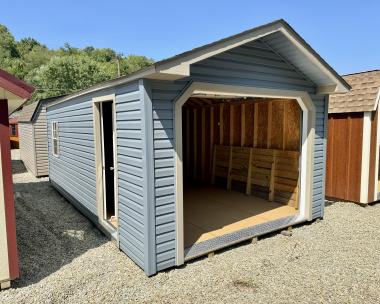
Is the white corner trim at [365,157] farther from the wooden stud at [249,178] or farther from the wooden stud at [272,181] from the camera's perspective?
→ the wooden stud at [249,178]

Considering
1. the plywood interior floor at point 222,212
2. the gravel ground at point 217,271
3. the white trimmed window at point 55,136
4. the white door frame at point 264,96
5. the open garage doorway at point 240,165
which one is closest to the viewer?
the gravel ground at point 217,271

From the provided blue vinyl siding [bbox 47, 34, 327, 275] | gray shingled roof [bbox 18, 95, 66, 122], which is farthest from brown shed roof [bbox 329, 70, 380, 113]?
gray shingled roof [bbox 18, 95, 66, 122]

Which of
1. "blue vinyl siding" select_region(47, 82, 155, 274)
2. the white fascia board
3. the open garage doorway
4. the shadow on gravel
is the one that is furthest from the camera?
the open garage doorway

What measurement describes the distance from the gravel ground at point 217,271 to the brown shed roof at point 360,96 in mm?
3008

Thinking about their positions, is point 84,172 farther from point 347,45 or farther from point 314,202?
point 347,45

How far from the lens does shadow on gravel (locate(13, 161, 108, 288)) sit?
454cm

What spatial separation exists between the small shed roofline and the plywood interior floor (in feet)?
8.87

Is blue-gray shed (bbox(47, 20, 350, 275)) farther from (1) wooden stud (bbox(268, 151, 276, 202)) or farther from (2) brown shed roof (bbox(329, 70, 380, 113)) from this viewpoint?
(2) brown shed roof (bbox(329, 70, 380, 113))

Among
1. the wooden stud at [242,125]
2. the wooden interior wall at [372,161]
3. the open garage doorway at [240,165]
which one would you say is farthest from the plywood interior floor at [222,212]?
the wooden interior wall at [372,161]

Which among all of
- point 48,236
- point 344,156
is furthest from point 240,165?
point 48,236

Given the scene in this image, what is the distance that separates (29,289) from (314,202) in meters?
5.37

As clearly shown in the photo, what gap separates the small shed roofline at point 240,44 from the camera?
3783 millimetres

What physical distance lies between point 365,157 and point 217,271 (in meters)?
5.31

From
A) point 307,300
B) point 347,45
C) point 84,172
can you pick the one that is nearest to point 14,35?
point 347,45
